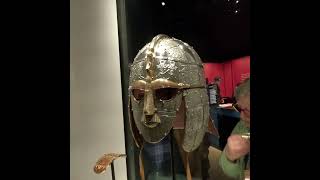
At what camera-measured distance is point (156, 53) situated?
1528 mm

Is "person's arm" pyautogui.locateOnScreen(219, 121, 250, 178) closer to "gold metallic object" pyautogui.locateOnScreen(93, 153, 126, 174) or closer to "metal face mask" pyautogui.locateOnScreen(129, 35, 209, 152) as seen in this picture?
"metal face mask" pyautogui.locateOnScreen(129, 35, 209, 152)

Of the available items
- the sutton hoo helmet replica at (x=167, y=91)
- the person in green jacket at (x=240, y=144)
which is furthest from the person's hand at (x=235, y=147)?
the sutton hoo helmet replica at (x=167, y=91)

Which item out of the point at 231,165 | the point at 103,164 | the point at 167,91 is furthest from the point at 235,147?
the point at 103,164

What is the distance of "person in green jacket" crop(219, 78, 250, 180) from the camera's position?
146 cm

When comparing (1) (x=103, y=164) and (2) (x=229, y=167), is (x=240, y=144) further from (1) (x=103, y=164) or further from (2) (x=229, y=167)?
(1) (x=103, y=164)

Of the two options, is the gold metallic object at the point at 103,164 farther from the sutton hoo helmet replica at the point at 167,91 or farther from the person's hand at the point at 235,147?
the person's hand at the point at 235,147

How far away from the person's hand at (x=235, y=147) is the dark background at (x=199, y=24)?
1.38 ft

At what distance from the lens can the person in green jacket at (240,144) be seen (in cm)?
146

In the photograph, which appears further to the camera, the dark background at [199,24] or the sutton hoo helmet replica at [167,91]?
the dark background at [199,24]

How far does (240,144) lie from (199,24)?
713 millimetres
